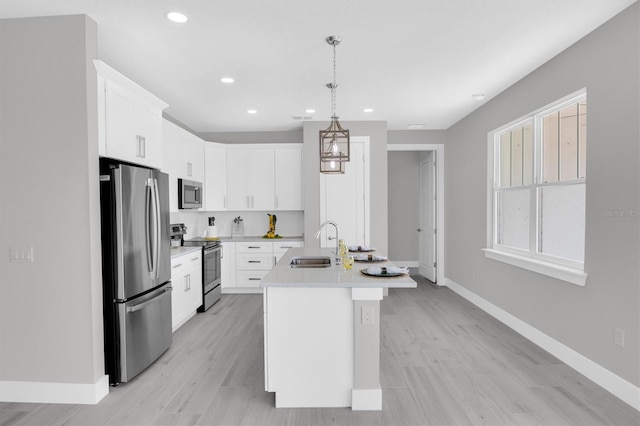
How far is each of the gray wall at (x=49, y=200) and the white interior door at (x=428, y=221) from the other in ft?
17.6

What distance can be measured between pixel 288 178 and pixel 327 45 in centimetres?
301

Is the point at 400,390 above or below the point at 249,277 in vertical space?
below

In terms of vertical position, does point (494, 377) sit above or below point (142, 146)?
below

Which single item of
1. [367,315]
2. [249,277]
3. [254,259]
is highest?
[367,315]

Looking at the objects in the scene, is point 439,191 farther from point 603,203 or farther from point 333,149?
point 333,149

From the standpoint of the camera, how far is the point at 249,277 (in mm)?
5582

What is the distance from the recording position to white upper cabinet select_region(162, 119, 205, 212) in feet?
14.4

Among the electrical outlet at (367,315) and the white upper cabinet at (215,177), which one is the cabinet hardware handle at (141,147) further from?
the white upper cabinet at (215,177)

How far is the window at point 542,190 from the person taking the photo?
3146mm

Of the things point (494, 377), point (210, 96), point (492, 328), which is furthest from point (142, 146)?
point (492, 328)

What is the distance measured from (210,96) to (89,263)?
8.26 feet

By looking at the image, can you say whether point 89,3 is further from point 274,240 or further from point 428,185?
point 428,185

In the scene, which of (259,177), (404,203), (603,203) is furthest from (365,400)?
(404,203)

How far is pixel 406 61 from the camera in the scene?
3.32 meters
